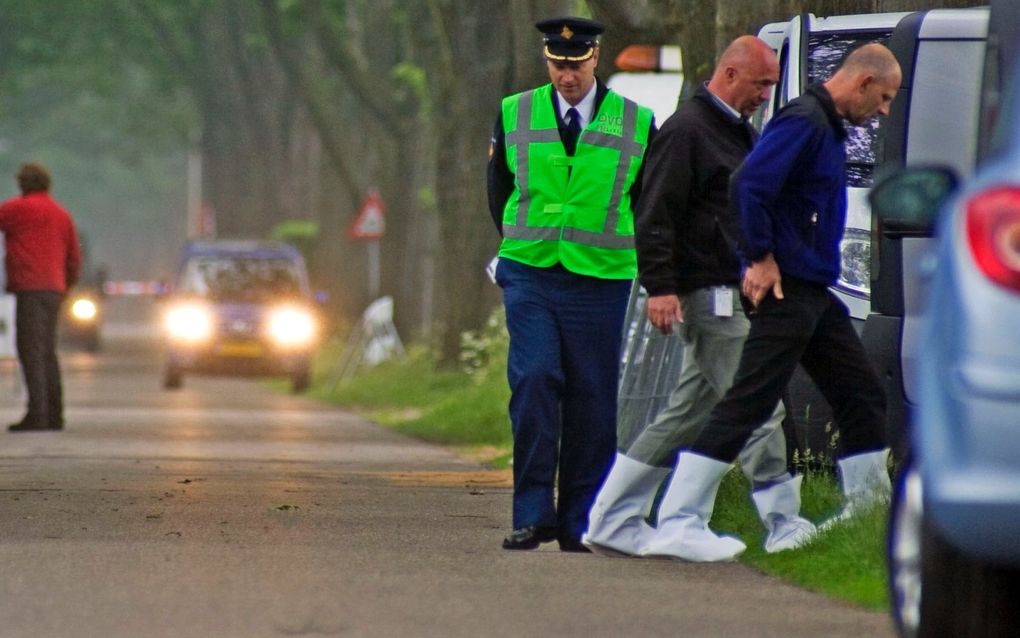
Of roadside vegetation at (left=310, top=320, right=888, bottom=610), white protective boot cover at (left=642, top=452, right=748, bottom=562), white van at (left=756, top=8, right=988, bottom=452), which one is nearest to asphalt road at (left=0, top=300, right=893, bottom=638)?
white protective boot cover at (left=642, top=452, right=748, bottom=562)

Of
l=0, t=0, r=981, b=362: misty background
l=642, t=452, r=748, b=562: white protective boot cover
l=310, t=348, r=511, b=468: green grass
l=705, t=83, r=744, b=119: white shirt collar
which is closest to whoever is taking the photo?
l=642, t=452, r=748, b=562: white protective boot cover

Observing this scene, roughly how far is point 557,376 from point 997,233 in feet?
12.3

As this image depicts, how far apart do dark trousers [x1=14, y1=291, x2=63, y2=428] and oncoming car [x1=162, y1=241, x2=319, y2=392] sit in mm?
10477

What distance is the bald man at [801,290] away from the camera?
8070 millimetres

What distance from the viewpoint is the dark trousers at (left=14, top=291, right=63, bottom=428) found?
652 inches

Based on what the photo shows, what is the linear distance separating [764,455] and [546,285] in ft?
3.23

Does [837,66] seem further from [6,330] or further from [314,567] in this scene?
[6,330]

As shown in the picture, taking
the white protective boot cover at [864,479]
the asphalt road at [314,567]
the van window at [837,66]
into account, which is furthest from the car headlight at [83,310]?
the white protective boot cover at [864,479]

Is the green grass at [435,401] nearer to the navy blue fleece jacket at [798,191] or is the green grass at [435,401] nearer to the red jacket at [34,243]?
the red jacket at [34,243]

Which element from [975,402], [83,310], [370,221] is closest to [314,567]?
[975,402]

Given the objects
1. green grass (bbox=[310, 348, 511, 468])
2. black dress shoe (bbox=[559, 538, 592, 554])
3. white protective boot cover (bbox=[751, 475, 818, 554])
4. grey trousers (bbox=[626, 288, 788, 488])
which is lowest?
green grass (bbox=[310, 348, 511, 468])

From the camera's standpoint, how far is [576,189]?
28.8ft

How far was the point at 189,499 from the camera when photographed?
10734mm

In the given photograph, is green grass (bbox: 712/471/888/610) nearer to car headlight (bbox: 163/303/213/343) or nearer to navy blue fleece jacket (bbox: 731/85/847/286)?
navy blue fleece jacket (bbox: 731/85/847/286)
